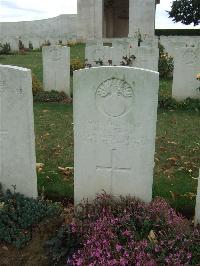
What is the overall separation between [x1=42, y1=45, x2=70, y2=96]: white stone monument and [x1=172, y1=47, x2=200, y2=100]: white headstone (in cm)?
307

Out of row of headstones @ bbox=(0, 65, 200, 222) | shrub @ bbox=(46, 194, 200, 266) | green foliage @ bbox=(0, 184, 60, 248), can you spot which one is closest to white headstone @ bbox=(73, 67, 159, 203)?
row of headstones @ bbox=(0, 65, 200, 222)

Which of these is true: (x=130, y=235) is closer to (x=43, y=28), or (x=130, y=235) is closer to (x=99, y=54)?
(x=99, y=54)

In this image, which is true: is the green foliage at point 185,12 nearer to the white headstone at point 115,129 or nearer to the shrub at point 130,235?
the white headstone at point 115,129

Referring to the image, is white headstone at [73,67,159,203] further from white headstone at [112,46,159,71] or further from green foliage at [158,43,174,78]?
green foliage at [158,43,174,78]

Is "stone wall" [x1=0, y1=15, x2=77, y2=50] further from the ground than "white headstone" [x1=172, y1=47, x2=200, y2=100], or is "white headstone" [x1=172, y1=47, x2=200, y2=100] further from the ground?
"stone wall" [x1=0, y1=15, x2=77, y2=50]

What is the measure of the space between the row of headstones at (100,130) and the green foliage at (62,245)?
696 millimetres

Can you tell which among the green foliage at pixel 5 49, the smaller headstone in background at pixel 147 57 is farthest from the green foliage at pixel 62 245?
the green foliage at pixel 5 49

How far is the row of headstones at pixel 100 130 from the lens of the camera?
3762 mm

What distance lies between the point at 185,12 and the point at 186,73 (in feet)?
103

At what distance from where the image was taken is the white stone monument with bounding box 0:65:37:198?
3.88 meters

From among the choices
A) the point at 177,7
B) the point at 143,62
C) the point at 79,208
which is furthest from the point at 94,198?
the point at 177,7

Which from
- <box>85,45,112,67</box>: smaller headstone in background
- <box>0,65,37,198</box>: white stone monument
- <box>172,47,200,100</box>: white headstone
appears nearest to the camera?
<box>0,65,37,198</box>: white stone monument

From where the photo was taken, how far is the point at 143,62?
36.3 feet

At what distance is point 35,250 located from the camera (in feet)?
12.3
